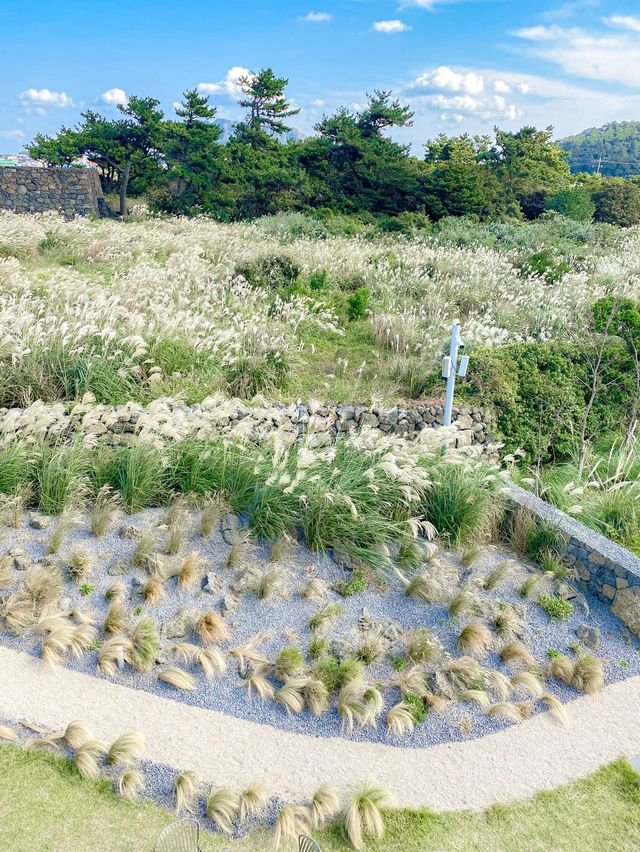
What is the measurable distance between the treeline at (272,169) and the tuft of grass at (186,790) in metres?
23.4

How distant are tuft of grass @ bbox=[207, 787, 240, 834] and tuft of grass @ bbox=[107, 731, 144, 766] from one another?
0.48 m

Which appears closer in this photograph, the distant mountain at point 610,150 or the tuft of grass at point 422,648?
the tuft of grass at point 422,648

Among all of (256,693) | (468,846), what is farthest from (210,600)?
(468,846)

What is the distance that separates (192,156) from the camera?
2627cm

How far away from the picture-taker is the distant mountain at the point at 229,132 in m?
27.8

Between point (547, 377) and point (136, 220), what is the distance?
17898 millimetres

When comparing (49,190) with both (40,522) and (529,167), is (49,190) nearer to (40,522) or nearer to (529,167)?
(40,522)

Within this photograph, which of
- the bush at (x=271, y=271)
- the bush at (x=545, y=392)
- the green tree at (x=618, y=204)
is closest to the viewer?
the bush at (x=545, y=392)

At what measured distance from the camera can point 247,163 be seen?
87.2 feet

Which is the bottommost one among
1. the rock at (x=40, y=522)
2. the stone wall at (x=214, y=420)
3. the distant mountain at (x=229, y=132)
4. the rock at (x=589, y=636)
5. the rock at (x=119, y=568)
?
the rock at (x=589, y=636)

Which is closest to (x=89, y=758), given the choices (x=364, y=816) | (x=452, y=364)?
(x=364, y=816)

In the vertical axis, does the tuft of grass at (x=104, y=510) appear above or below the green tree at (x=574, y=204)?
below

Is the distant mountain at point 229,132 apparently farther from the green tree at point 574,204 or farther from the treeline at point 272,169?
the green tree at point 574,204

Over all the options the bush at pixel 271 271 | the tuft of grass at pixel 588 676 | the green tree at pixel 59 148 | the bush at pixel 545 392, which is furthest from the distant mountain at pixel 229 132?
the tuft of grass at pixel 588 676
